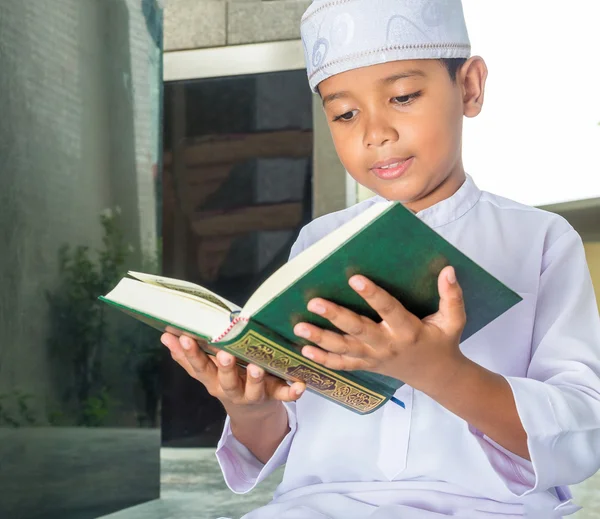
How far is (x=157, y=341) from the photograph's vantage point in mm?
2582

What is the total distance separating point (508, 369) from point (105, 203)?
157 centimetres

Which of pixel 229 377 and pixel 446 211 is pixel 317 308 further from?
pixel 446 211

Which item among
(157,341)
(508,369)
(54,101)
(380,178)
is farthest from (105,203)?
(508,369)

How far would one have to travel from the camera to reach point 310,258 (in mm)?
682

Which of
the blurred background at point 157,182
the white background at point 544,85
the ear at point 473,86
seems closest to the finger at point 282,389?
the ear at point 473,86

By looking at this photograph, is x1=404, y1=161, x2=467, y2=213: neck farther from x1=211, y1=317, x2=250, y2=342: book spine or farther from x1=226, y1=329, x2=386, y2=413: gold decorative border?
x1=211, y1=317, x2=250, y2=342: book spine

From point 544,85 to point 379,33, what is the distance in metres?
3.07

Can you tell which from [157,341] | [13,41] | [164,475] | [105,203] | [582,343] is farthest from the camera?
[164,475]

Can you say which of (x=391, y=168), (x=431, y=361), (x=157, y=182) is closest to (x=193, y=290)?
(x=431, y=361)

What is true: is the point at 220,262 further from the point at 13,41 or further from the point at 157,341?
the point at 13,41

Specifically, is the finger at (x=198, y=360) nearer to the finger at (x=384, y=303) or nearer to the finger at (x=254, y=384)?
the finger at (x=254, y=384)

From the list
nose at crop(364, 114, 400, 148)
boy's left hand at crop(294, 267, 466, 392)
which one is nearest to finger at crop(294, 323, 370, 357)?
boy's left hand at crop(294, 267, 466, 392)

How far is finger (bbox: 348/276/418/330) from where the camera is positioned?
670mm

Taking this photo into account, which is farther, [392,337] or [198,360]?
[198,360]
